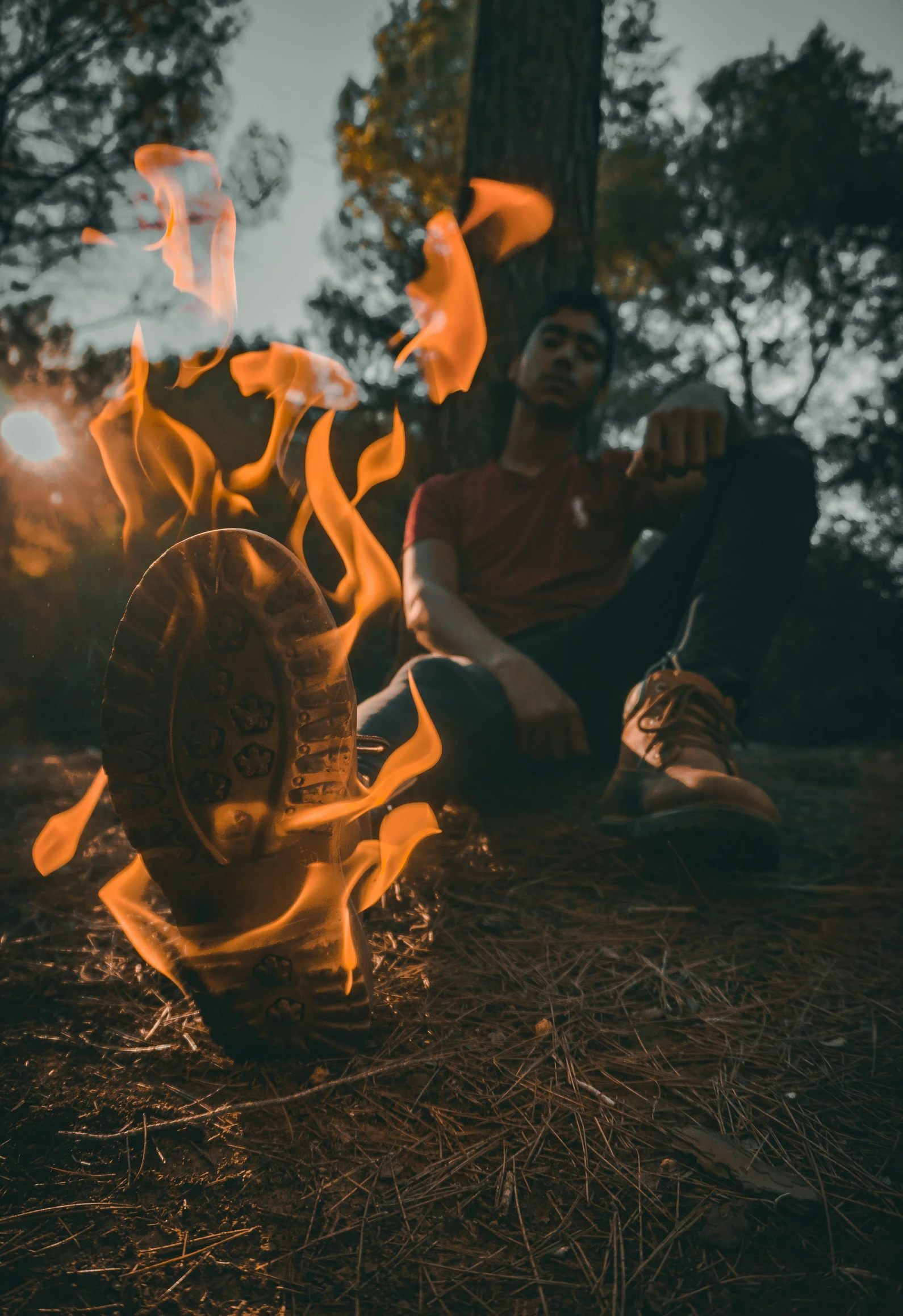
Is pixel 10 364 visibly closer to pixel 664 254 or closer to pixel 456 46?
pixel 456 46

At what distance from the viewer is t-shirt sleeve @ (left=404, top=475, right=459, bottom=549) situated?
211 cm

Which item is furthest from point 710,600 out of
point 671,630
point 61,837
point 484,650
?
point 61,837

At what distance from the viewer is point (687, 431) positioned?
170 centimetres

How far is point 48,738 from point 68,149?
6767mm

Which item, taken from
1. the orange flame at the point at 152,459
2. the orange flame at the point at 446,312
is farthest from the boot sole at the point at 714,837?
the orange flame at the point at 446,312

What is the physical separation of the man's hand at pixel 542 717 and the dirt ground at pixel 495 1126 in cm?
34

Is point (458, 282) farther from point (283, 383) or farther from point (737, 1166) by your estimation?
point (737, 1166)

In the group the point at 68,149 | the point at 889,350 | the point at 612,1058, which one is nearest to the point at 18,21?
the point at 68,149

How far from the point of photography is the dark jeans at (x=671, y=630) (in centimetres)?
150

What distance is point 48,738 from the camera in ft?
10.5

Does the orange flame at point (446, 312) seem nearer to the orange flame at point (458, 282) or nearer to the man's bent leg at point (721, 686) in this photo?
the orange flame at point (458, 282)

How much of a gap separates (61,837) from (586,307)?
1965mm

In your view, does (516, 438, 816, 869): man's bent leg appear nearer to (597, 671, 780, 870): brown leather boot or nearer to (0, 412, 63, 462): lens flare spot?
(597, 671, 780, 870): brown leather boot

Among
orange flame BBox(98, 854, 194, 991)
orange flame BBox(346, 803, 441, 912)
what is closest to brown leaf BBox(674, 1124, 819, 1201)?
orange flame BBox(346, 803, 441, 912)
